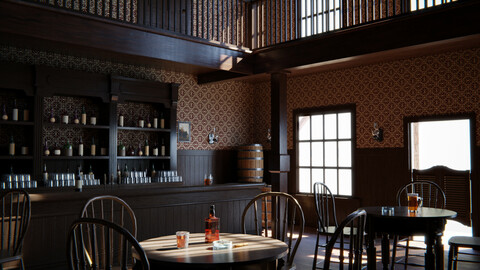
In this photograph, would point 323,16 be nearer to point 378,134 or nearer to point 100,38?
point 378,134

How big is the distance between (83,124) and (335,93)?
180 inches

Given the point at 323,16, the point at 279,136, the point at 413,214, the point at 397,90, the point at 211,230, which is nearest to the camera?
the point at 211,230

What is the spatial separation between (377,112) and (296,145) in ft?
6.23

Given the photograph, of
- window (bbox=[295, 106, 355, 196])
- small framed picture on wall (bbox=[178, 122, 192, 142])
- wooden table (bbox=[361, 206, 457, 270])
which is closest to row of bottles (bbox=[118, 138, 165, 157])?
small framed picture on wall (bbox=[178, 122, 192, 142])

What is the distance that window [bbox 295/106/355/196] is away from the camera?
28.1ft

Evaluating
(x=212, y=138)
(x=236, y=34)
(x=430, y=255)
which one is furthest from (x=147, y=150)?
(x=430, y=255)

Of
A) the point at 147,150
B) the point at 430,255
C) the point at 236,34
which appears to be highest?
the point at 236,34

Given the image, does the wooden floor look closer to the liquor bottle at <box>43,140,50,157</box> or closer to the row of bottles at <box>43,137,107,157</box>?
the row of bottles at <box>43,137,107,157</box>

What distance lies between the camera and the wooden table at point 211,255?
2.46 m

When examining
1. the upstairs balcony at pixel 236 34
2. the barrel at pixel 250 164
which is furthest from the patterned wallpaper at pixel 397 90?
the barrel at pixel 250 164

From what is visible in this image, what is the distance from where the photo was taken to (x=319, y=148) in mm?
8992

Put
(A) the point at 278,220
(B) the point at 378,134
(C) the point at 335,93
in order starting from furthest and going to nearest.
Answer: (C) the point at 335,93 < (B) the point at 378,134 < (A) the point at 278,220

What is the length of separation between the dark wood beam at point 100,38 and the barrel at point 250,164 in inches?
76.2

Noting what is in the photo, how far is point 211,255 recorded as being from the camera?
2621 millimetres
